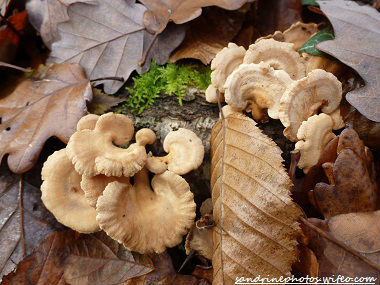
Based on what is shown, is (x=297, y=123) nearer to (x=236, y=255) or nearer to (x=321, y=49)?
(x=321, y=49)

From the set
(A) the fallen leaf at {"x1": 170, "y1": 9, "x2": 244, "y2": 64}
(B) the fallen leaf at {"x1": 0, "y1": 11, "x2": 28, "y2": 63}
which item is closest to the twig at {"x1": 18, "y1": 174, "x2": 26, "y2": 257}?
(B) the fallen leaf at {"x1": 0, "y1": 11, "x2": 28, "y2": 63}

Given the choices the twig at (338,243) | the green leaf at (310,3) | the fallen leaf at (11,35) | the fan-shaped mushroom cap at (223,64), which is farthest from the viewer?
the fallen leaf at (11,35)

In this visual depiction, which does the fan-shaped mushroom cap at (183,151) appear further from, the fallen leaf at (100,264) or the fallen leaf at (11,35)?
the fallen leaf at (11,35)

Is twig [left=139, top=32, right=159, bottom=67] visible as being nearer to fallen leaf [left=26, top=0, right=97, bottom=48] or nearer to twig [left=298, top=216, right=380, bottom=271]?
fallen leaf [left=26, top=0, right=97, bottom=48]

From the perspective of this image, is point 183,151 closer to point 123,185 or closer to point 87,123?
point 123,185

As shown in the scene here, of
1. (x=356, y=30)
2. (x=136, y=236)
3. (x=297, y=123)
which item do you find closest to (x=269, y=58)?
(x=297, y=123)

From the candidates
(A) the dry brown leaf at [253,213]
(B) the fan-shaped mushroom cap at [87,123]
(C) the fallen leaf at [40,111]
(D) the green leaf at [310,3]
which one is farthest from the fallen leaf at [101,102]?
(D) the green leaf at [310,3]
